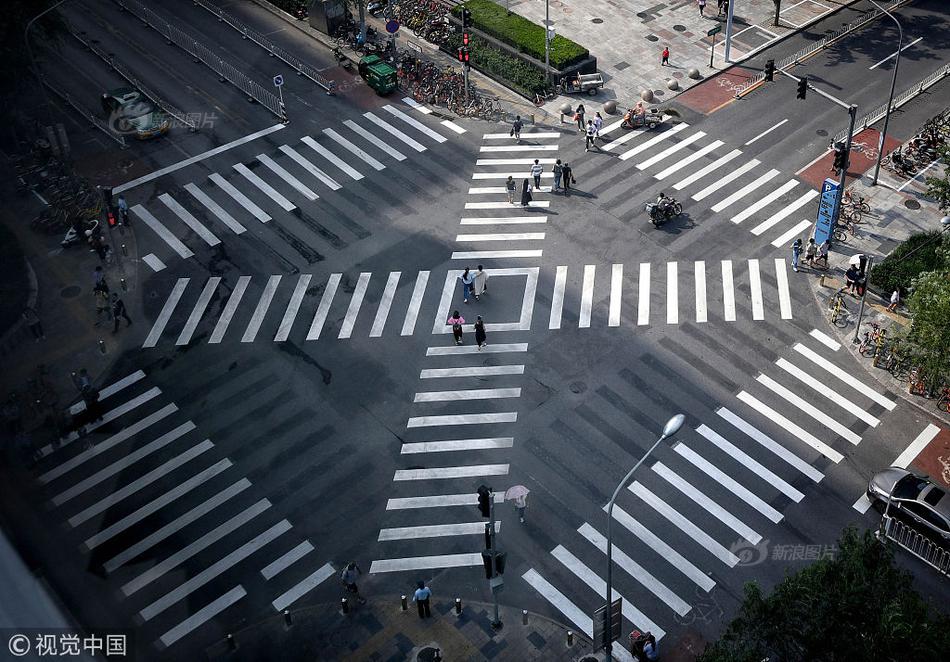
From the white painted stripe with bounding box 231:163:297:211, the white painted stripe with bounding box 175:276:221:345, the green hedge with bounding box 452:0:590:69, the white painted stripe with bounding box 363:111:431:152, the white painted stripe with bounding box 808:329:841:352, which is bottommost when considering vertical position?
the white painted stripe with bounding box 808:329:841:352

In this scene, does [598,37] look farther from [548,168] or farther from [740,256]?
[740,256]

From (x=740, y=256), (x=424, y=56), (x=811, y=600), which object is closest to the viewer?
(x=811, y=600)

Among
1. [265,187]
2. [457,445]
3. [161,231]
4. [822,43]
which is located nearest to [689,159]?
[822,43]

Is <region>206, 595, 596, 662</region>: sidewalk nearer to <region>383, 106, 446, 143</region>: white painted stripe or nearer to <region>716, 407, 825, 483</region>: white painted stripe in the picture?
<region>716, 407, 825, 483</region>: white painted stripe

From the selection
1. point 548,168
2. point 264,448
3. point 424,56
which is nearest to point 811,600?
point 264,448

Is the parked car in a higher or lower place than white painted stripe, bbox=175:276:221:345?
higher

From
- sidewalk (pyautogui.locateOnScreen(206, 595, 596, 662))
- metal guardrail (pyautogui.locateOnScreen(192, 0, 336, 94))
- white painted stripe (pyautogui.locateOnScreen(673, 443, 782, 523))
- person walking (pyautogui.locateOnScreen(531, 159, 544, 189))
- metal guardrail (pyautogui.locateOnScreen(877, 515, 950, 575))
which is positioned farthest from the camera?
metal guardrail (pyautogui.locateOnScreen(192, 0, 336, 94))

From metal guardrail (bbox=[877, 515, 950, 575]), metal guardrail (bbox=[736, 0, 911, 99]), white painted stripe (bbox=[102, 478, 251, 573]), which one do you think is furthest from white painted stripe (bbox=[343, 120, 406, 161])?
metal guardrail (bbox=[877, 515, 950, 575])

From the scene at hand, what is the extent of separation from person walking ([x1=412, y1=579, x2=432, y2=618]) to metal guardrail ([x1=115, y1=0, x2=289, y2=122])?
32707 mm

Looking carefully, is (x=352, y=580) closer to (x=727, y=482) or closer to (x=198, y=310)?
(x=727, y=482)

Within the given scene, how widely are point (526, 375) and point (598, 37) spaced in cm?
2991

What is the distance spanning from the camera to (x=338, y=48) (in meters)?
61.1

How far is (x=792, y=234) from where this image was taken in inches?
1836

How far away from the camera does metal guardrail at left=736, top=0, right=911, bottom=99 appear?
188 ft
